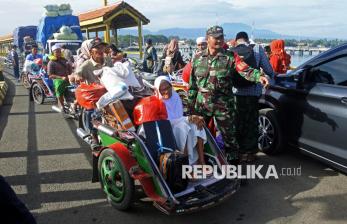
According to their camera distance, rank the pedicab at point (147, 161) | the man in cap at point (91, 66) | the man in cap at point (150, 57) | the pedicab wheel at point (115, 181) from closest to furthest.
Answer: the pedicab at point (147, 161)
the pedicab wheel at point (115, 181)
the man in cap at point (91, 66)
the man in cap at point (150, 57)

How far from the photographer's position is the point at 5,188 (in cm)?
153

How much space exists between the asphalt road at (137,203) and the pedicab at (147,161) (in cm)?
29

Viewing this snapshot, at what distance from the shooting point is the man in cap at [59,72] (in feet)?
28.2

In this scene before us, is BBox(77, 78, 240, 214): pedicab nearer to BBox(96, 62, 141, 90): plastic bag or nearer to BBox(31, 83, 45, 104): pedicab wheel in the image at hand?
BBox(96, 62, 141, 90): plastic bag

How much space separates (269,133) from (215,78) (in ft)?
5.44

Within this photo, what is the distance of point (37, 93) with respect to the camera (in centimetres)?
1080

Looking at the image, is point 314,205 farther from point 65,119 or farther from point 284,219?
point 65,119

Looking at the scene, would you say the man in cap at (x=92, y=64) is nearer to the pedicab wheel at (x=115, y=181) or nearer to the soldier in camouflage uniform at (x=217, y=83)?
the soldier in camouflage uniform at (x=217, y=83)

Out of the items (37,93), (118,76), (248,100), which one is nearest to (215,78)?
(248,100)

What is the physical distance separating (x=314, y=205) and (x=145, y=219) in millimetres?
1946

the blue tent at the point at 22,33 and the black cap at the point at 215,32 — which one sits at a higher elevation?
the blue tent at the point at 22,33

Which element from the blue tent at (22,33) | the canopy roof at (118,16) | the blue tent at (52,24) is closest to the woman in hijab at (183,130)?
the canopy roof at (118,16)

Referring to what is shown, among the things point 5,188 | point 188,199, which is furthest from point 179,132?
point 5,188

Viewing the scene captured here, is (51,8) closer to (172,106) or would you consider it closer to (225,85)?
(172,106)
